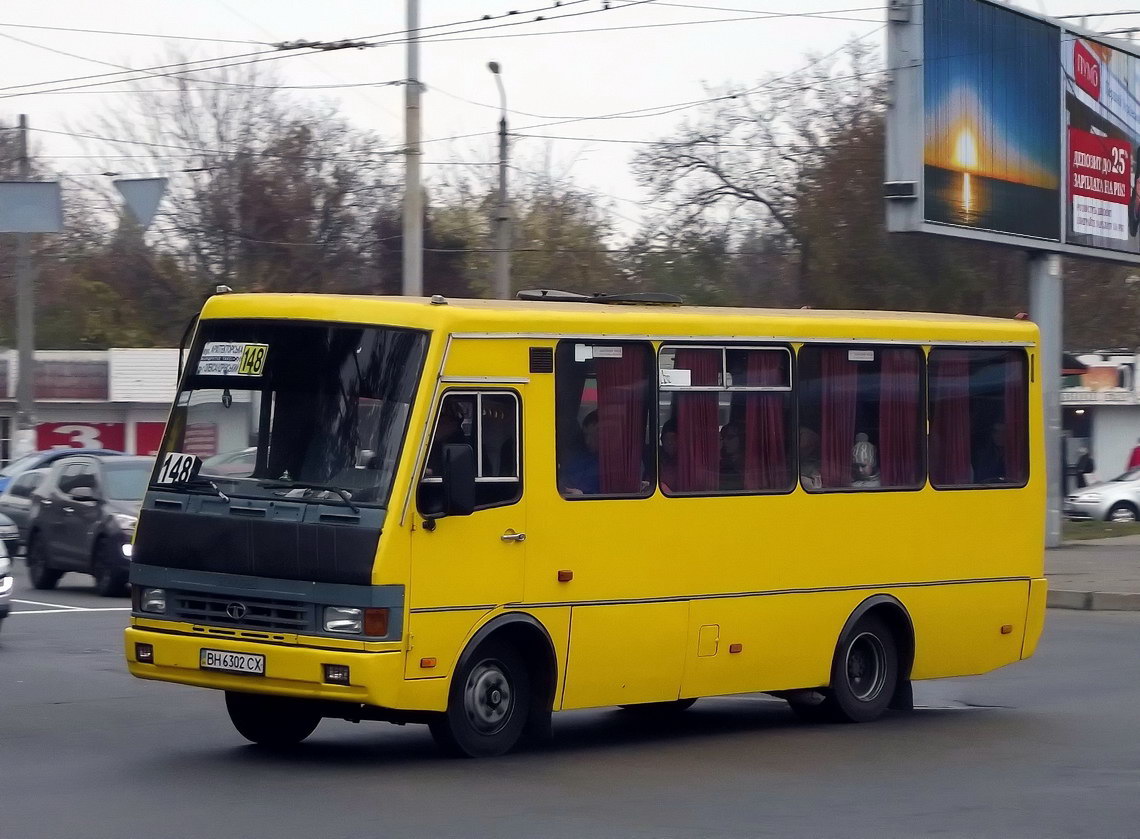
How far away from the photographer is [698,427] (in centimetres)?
1089

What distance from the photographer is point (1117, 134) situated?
2797cm

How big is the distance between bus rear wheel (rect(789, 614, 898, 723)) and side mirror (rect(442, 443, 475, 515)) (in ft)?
11.9

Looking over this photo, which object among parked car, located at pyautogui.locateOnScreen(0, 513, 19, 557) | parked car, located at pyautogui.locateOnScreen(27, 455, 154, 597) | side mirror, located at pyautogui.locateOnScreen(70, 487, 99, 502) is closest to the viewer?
parked car, located at pyautogui.locateOnScreen(27, 455, 154, 597)

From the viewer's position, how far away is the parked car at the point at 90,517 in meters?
20.9

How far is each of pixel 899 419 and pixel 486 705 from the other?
13.2ft

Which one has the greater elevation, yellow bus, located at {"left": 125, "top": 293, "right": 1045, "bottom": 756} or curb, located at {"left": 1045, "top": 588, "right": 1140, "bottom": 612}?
yellow bus, located at {"left": 125, "top": 293, "right": 1045, "bottom": 756}

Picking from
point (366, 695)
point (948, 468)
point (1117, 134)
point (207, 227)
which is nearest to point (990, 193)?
point (1117, 134)

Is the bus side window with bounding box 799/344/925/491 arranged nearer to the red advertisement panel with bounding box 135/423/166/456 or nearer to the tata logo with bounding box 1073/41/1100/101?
the tata logo with bounding box 1073/41/1100/101

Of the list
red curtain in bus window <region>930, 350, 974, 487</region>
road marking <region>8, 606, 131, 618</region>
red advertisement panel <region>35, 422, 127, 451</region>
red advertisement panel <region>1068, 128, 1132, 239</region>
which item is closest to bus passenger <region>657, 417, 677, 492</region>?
red curtain in bus window <region>930, 350, 974, 487</region>

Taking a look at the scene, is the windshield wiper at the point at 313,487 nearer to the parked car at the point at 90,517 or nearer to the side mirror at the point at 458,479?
the side mirror at the point at 458,479

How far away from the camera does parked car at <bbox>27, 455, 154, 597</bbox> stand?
68.5 ft

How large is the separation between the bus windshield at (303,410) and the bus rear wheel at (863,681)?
404 centimetres

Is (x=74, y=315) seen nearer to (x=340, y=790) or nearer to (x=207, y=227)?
(x=207, y=227)

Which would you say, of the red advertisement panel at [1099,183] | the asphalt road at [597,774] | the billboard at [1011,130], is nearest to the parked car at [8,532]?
the asphalt road at [597,774]
